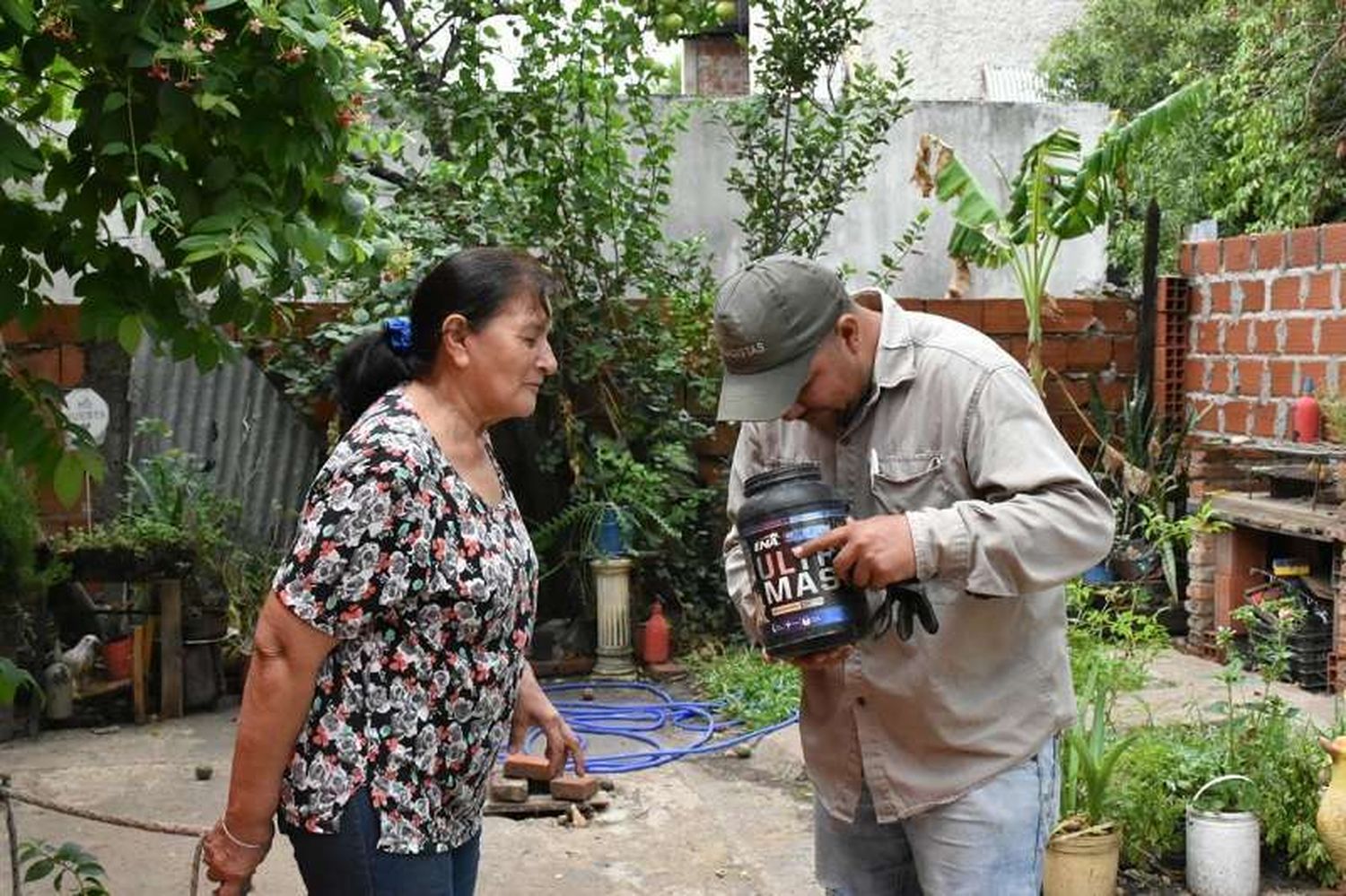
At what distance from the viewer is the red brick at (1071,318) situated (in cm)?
886

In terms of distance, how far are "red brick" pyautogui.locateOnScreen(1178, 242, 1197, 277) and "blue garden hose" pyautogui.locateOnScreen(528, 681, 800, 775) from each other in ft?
12.5

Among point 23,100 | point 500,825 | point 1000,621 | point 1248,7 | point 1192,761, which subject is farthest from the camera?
point 1248,7

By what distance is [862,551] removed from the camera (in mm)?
2299

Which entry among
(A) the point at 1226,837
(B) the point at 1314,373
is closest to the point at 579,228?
(B) the point at 1314,373

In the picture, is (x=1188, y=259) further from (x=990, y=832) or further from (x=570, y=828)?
(x=990, y=832)

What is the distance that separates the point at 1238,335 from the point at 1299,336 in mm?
583

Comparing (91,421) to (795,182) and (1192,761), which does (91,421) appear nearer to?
(795,182)

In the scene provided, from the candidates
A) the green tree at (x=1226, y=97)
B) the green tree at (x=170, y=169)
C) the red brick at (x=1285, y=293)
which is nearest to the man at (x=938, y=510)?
the green tree at (x=170, y=169)

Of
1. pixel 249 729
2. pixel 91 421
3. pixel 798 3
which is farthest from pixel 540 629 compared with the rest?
pixel 249 729

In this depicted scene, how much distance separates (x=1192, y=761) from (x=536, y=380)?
284cm

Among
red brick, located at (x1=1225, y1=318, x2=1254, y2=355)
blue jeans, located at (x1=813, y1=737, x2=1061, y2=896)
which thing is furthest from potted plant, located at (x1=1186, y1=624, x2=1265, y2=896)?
red brick, located at (x1=1225, y1=318, x2=1254, y2=355)

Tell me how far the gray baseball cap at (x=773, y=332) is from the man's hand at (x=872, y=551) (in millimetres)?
268

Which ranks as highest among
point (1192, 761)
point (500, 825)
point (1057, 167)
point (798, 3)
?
point (798, 3)

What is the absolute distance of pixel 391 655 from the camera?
2.47 m
